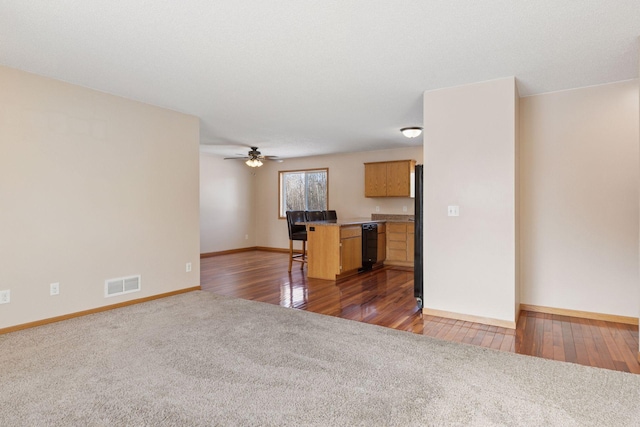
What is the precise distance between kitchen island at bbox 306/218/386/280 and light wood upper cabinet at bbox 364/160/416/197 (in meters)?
1.66

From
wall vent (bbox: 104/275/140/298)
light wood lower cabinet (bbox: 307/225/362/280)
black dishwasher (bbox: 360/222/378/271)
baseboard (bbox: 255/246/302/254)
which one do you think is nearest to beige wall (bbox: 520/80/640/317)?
light wood lower cabinet (bbox: 307/225/362/280)

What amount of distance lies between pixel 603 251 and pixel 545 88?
68.6 inches

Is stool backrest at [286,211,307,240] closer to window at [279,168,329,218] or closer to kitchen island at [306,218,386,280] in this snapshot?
kitchen island at [306,218,386,280]

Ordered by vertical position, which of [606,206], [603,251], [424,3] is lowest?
[603,251]

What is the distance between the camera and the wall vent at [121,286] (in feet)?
12.7

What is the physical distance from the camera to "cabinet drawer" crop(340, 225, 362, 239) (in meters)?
5.51

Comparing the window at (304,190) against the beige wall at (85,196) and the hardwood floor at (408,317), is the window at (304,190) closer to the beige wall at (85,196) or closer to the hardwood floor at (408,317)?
the hardwood floor at (408,317)

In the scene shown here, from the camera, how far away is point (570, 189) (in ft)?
12.1

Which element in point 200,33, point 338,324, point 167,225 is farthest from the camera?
point 167,225

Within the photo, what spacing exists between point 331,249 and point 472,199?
8.11 feet

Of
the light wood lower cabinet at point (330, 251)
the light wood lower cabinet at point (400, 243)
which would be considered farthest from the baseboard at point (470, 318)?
the light wood lower cabinet at point (400, 243)

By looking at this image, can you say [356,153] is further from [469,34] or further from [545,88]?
[469,34]

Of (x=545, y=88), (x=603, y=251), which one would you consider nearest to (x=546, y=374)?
(x=603, y=251)

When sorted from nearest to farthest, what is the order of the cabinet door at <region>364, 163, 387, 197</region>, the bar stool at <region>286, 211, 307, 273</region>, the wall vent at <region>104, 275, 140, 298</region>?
the wall vent at <region>104, 275, 140, 298</region> < the bar stool at <region>286, 211, 307, 273</region> < the cabinet door at <region>364, 163, 387, 197</region>
